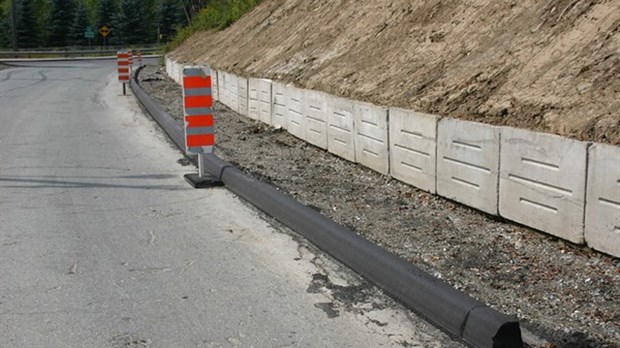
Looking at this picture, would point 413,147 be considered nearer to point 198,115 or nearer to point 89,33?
point 198,115

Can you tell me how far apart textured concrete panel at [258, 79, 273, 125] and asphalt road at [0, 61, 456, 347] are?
3164 mm

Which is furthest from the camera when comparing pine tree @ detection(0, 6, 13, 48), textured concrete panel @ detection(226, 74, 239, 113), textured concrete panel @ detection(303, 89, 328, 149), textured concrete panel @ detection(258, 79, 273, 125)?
pine tree @ detection(0, 6, 13, 48)

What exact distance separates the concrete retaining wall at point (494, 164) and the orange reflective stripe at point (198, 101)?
5.82ft

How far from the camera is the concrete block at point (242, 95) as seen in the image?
1602 centimetres

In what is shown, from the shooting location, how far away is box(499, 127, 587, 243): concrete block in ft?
19.9

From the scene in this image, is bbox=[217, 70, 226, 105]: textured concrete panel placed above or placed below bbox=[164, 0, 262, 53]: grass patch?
below

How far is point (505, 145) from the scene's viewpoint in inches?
271

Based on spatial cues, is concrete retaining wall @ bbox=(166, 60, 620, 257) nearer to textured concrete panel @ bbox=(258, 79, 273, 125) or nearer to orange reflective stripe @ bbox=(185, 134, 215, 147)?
orange reflective stripe @ bbox=(185, 134, 215, 147)

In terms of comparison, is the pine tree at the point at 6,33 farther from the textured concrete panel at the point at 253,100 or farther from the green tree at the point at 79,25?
the textured concrete panel at the point at 253,100

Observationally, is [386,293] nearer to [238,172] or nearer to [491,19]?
[238,172]

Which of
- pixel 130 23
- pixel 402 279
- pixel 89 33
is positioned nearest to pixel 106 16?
pixel 130 23

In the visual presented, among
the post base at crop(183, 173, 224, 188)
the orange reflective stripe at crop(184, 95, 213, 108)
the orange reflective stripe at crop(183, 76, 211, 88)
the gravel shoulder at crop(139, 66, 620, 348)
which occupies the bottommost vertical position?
the post base at crop(183, 173, 224, 188)

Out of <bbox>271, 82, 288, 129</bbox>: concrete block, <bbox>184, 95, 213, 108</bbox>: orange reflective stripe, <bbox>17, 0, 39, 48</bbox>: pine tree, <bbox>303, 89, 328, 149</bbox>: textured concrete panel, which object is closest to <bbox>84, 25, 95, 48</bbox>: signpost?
<bbox>17, 0, 39, 48</bbox>: pine tree

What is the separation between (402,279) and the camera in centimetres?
552
